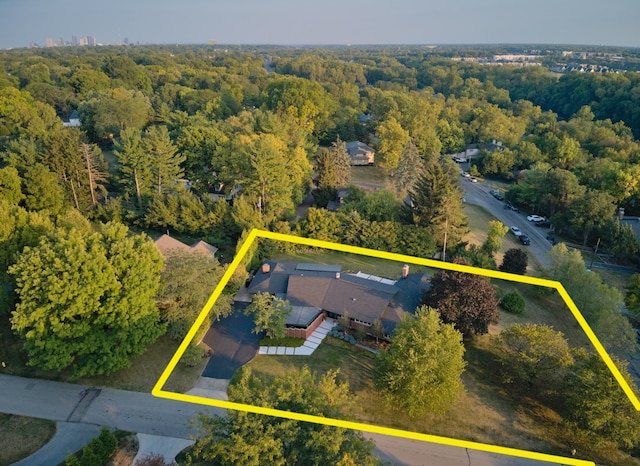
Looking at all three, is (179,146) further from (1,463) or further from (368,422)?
(368,422)

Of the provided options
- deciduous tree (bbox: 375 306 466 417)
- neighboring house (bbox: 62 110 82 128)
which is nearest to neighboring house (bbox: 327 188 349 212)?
deciduous tree (bbox: 375 306 466 417)

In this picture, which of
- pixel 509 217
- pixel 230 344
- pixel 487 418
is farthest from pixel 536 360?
pixel 509 217

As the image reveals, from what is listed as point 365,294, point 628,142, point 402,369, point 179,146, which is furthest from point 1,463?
point 628,142

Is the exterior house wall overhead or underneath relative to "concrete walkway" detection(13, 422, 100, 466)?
overhead

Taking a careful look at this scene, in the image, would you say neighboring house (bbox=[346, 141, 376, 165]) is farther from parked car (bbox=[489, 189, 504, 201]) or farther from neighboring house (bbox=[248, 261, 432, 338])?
neighboring house (bbox=[248, 261, 432, 338])

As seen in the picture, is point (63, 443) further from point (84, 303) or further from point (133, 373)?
point (84, 303)

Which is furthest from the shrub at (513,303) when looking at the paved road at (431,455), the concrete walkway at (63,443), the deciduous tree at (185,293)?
the concrete walkway at (63,443)
